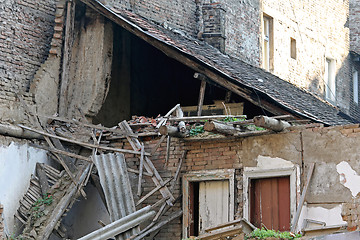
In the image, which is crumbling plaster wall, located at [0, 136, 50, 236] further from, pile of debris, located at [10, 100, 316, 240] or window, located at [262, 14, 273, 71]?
window, located at [262, 14, 273, 71]

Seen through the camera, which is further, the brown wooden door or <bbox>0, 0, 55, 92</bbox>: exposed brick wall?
<bbox>0, 0, 55, 92</bbox>: exposed brick wall

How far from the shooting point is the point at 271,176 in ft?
43.6

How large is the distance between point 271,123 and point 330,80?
42.0 ft

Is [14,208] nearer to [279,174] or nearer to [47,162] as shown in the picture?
[47,162]

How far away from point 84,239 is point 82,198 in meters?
2.30

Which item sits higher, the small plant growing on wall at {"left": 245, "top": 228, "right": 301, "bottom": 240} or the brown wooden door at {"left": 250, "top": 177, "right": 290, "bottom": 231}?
the brown wooden door at {"left": 250, "top": 177, "right": 290, "bottom": 231}

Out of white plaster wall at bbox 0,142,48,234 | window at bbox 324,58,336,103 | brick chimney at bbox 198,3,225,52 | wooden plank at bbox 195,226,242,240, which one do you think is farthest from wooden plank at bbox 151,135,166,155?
window at bbox 324,58,336,103

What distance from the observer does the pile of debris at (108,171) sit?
13148 millimetres

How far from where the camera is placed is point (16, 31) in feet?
47.9

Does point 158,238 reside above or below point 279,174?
below

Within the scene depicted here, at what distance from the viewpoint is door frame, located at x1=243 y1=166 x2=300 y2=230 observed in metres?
12.9

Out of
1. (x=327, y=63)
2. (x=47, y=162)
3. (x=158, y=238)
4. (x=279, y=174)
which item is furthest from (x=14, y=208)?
(x=327, y=63)

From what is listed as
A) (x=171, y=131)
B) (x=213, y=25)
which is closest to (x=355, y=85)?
(x=213, y=25)

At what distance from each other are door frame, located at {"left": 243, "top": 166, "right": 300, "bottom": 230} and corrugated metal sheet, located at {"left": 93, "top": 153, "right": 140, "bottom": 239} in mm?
1997
